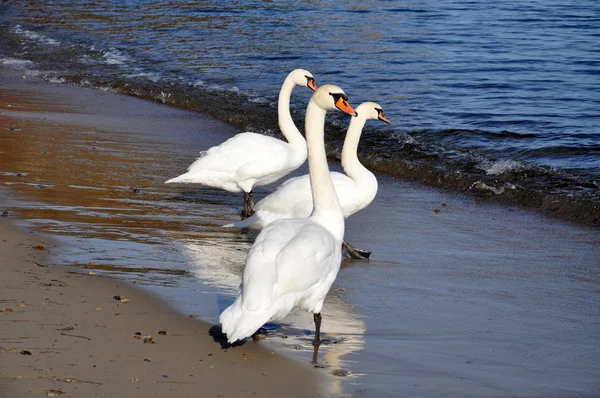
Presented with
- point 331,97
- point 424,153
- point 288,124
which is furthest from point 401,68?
point 331,97

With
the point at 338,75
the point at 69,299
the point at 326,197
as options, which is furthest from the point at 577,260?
the point at 338,75

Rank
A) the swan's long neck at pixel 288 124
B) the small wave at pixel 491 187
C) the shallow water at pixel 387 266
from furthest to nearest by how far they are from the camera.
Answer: the small wave at pixel 491 187 < the swan's long neck at pixel 288 124 < the shallow water at pixel 387 266

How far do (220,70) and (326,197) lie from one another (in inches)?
486

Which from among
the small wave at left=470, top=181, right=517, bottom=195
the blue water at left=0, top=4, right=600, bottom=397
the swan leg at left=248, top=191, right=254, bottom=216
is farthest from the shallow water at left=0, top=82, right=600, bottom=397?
the small wave at left=470, top=181, right=517, bottom=195

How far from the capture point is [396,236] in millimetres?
7602

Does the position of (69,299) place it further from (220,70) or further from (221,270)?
(220,70)

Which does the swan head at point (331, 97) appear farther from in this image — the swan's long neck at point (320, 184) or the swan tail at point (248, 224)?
the swan tail at point (248, 224)

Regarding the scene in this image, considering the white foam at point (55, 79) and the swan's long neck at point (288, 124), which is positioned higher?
the swan's long neck at point (288, 124)

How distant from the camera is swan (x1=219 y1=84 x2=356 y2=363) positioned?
4.55 meters

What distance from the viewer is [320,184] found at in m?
5.52

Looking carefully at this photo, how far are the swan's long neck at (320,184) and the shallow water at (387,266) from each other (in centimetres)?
58

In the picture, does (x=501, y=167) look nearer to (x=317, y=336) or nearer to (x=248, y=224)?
(x=248, y=224)

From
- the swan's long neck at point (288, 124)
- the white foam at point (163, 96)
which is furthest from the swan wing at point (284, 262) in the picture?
the white foam at point (163, 96)

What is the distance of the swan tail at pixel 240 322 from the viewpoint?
14.5 feet
